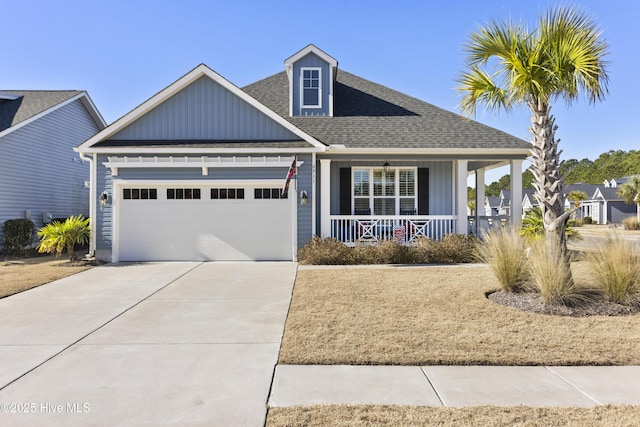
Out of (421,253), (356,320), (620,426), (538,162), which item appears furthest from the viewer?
(421,253)

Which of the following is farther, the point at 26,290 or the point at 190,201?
the point at 190,201

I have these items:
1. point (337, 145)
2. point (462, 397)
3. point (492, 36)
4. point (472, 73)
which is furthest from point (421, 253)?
point (462, 397)

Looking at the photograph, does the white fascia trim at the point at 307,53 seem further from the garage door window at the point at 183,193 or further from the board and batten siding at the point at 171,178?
the garage door window at the point at 183,193

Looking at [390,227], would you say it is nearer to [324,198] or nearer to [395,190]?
[395,190]

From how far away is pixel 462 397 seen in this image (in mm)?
3477

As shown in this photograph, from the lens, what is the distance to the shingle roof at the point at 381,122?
40.9 feet

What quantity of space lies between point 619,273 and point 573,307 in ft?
3.16

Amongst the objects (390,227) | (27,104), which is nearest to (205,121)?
(390,227)

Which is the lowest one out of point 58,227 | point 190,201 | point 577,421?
point 577,421

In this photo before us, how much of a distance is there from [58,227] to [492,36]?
41.1ft

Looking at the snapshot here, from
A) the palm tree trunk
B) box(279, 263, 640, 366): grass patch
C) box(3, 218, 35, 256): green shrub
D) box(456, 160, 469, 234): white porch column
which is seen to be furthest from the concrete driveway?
box(3, 218, 35, 256): green shrub

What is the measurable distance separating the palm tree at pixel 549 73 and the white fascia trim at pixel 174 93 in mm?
5682

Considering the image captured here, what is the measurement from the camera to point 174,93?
1191cm

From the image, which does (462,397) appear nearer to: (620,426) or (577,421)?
(577,421)
